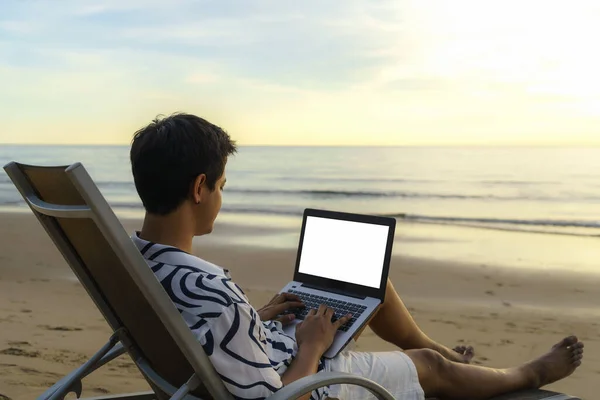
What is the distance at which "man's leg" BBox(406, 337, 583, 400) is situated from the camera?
2.63m

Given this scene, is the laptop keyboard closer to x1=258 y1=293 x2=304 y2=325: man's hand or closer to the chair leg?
x1=258 y1=293 x2=304 y2=325: man's hand

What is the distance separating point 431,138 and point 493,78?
5321mm

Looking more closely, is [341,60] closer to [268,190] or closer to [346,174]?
[346,174]

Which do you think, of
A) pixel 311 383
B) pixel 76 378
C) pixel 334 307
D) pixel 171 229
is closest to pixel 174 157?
pixel 171 229

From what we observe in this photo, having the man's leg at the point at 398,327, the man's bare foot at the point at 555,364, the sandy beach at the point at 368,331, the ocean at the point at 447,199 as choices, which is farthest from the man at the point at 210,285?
the ocean at the point at 447,199

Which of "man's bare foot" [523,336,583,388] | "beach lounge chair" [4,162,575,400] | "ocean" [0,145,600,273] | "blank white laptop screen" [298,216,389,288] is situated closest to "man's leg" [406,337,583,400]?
"man's bare foot" [523,336,583,388]

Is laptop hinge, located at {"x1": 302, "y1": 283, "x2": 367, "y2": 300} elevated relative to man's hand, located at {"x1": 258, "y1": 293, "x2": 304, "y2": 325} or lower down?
elevated

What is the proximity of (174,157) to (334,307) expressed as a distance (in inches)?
38.0

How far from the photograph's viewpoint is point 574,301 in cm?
753

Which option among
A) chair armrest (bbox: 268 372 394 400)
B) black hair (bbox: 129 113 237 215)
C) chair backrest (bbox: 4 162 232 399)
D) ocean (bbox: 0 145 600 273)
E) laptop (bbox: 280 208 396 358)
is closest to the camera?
chair backrest (bbox: 4 162 232 399)

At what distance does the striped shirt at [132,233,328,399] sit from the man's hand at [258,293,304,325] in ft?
1.79

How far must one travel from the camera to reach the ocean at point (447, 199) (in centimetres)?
1149

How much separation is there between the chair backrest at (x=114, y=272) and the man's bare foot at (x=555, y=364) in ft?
5.05

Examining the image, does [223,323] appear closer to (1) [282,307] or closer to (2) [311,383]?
(2) [311,383]
